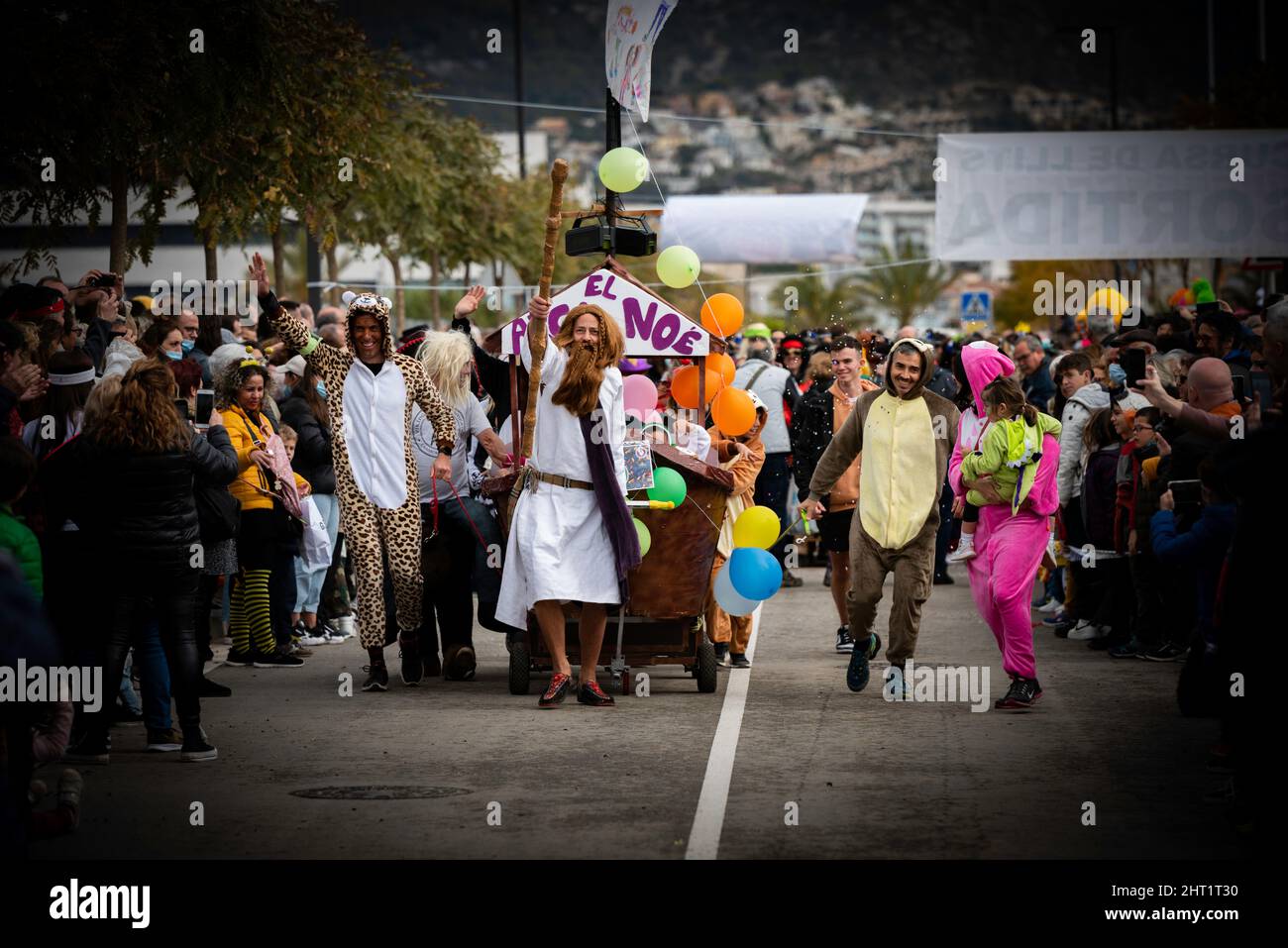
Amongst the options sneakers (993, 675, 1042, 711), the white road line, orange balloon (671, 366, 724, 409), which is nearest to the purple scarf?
the white road line

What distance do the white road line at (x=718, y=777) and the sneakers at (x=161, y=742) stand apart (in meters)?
2.52

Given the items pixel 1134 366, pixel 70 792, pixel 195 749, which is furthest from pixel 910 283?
pixel 70 792

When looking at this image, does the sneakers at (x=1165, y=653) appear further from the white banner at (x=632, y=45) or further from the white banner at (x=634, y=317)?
the white banner at (x=632, y=45)

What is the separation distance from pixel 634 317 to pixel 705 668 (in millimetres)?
2087

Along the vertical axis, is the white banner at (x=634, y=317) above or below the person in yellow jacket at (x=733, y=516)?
above

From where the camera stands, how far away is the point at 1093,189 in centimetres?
2191

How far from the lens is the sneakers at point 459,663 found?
11.8 m

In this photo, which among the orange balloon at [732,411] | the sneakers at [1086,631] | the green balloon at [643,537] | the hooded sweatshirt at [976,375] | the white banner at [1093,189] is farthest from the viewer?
the white banner at [1093,189]

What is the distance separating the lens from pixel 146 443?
8789 millimetres

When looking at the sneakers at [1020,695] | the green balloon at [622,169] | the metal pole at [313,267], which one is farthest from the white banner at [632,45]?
the metal pole at [313,267]

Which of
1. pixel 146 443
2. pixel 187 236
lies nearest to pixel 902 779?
pixel 146 443

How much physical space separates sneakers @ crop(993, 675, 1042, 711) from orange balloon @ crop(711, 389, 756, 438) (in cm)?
254

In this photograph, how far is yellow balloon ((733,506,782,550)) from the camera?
11.4 m
